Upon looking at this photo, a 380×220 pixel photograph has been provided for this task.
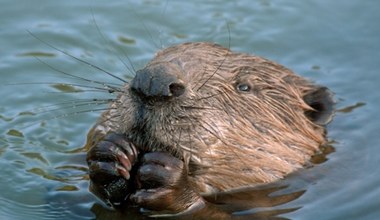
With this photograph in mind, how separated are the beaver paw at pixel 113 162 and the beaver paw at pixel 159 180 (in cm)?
11

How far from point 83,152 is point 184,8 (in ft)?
9.59

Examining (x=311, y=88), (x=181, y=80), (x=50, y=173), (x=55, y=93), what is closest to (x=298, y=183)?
(x=311, y=88)

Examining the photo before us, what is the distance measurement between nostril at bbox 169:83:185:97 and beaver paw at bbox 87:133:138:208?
41cm

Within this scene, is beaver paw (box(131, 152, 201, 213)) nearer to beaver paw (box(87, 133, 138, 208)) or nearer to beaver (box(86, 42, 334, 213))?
beaver (box(86, 42, 334, 213))

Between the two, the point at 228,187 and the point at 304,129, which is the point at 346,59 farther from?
the point at 228,187

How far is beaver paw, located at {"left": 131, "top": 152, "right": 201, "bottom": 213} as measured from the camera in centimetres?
557

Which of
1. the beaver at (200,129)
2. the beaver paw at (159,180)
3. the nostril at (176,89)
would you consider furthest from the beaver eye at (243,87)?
the beaver paw at (159,180)

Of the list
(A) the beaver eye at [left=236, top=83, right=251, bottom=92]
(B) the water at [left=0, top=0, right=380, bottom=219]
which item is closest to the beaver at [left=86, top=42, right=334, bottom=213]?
(A) the beaver eye at [left=236, top=83, right=251, bottom=92]

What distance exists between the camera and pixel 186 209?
5.82 meters

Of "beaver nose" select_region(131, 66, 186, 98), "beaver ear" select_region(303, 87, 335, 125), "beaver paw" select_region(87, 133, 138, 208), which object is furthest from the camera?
"beaver ear" select_region(303, 87, 335, 125)

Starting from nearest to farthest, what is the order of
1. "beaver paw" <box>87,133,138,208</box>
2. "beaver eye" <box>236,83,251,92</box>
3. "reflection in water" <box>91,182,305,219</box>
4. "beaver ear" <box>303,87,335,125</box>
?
"beaver paw" <box>87,133,138,208</box>
"reflection in water" <box>91,182,305,219</box>
"beaver eye" <box>236,83,251,92</box>
"beaver ear" <box>303,87,335,125</box>

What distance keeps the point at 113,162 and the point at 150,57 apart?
3353 millimetres

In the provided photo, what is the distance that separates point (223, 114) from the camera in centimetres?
612

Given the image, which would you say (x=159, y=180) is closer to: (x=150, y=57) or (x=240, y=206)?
(x=240, y=206)
